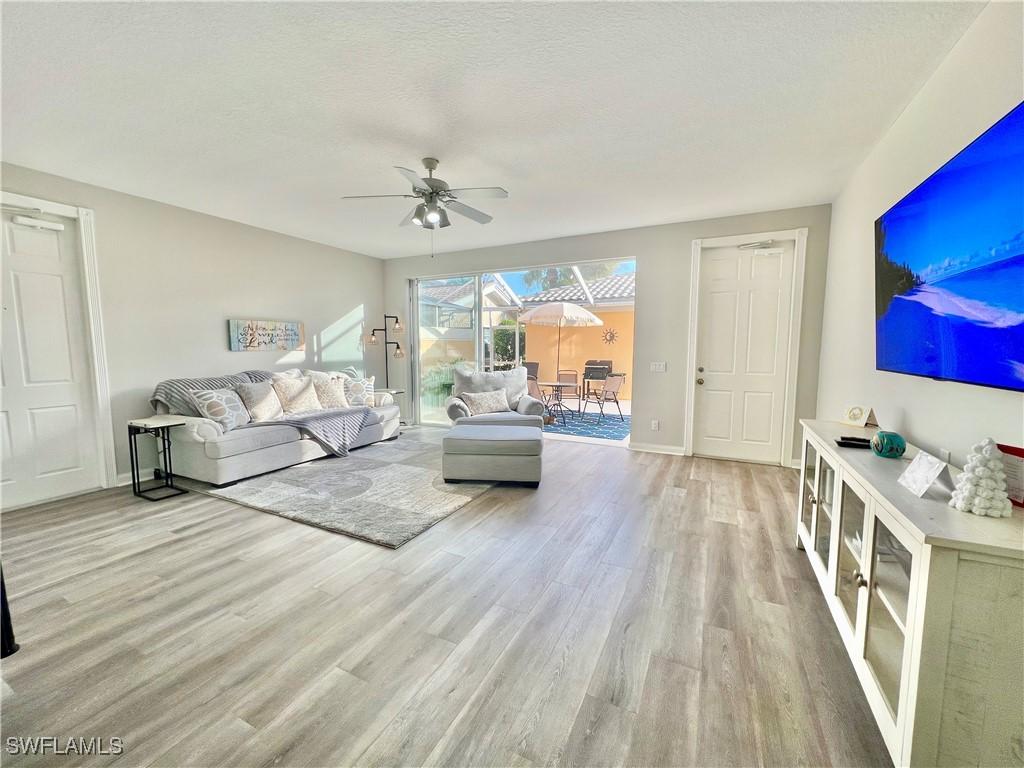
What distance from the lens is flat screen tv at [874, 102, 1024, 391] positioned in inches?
47.3

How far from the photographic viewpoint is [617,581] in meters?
2.17

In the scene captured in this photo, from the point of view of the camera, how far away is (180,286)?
402 centimetres

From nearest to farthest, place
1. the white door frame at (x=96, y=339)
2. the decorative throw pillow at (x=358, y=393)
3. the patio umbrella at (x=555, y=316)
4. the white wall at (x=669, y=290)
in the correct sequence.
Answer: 1. the white door frame at (x=96, y=339)
2. the white wall at (x=669, y=290)
3. the decorative throw pillow at (x=358, y=393)
4. the patio umbrella at (x=555, y=316)

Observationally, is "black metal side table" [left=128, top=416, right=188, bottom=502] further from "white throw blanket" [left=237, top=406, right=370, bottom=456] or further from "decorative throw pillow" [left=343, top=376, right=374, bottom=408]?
"decorative throw pillow" [left=343, top=376, right=374, bottom=408]

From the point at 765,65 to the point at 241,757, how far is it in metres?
3.42

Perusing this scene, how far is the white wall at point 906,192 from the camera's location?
4.75 feet

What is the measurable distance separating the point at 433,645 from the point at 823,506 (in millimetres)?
2066

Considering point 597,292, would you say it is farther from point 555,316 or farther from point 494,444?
point 494,444

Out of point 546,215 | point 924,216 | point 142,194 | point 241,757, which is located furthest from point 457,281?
point 241,757

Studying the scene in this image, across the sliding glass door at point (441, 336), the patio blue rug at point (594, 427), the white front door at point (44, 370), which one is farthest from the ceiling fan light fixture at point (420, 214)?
the patio blue rug at point (594, 427)

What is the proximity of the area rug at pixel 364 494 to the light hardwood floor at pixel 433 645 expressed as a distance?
14 cm

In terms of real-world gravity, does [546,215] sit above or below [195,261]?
above

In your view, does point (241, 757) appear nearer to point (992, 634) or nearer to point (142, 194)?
point (992, 634)

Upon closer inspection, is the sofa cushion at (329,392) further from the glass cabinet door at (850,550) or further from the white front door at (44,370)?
the glass cabinet door at (850,550)
